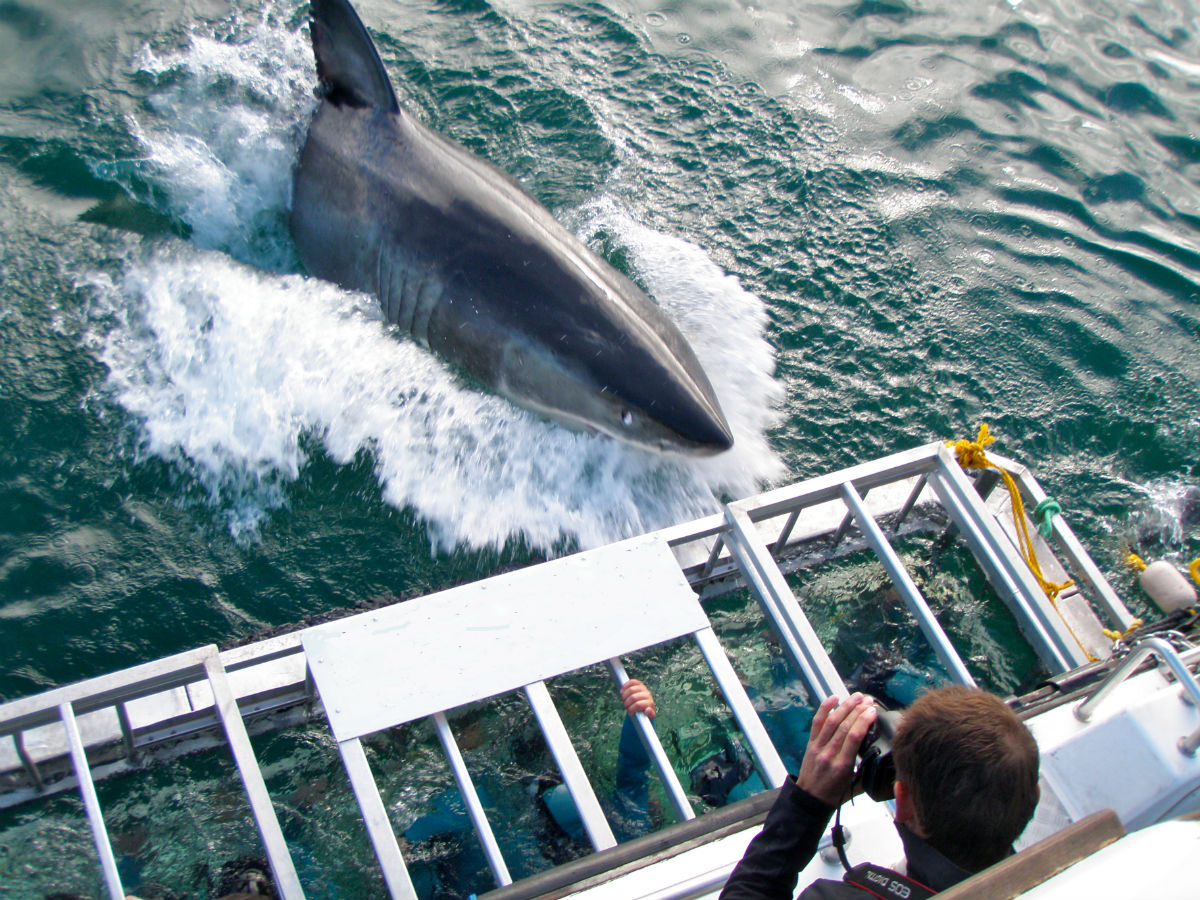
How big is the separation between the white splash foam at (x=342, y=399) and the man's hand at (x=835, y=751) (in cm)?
235

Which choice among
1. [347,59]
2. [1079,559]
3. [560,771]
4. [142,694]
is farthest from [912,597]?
[347,59]

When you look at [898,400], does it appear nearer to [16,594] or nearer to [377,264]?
[377,264]

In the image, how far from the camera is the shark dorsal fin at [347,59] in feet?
14.3

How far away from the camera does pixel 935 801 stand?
1767mm

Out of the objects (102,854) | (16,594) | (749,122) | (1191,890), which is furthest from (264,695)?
(749,122)

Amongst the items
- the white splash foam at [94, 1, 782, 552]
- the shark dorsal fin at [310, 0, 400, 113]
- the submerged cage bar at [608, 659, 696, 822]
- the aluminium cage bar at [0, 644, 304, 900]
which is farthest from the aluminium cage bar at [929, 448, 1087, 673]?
the shark dorsal fin at [310, 0, 400, 113]

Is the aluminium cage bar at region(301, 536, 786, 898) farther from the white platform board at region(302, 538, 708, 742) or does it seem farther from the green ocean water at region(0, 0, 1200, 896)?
the green ocean water at region(0, 0, 1200, 896)

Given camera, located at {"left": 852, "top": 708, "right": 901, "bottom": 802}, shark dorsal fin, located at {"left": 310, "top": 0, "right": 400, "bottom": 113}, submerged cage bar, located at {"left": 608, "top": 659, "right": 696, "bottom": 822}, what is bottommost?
camera, located at {"left": 852, "top": 708, "right": 901, "bottom": 802}

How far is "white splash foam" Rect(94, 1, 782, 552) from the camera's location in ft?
14.1

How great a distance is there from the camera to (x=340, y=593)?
3986 mm

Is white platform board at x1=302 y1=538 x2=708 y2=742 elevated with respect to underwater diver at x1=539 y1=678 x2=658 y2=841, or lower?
elevated

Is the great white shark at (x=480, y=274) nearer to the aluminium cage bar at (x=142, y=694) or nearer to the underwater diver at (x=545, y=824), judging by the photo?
the underwater diver at (x=545, y=824)

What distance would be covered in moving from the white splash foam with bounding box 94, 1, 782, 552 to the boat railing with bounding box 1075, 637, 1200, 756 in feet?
6.68

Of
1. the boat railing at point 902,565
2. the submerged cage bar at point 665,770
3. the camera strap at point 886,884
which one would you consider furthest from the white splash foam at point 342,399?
the camera strap at point 886,884
